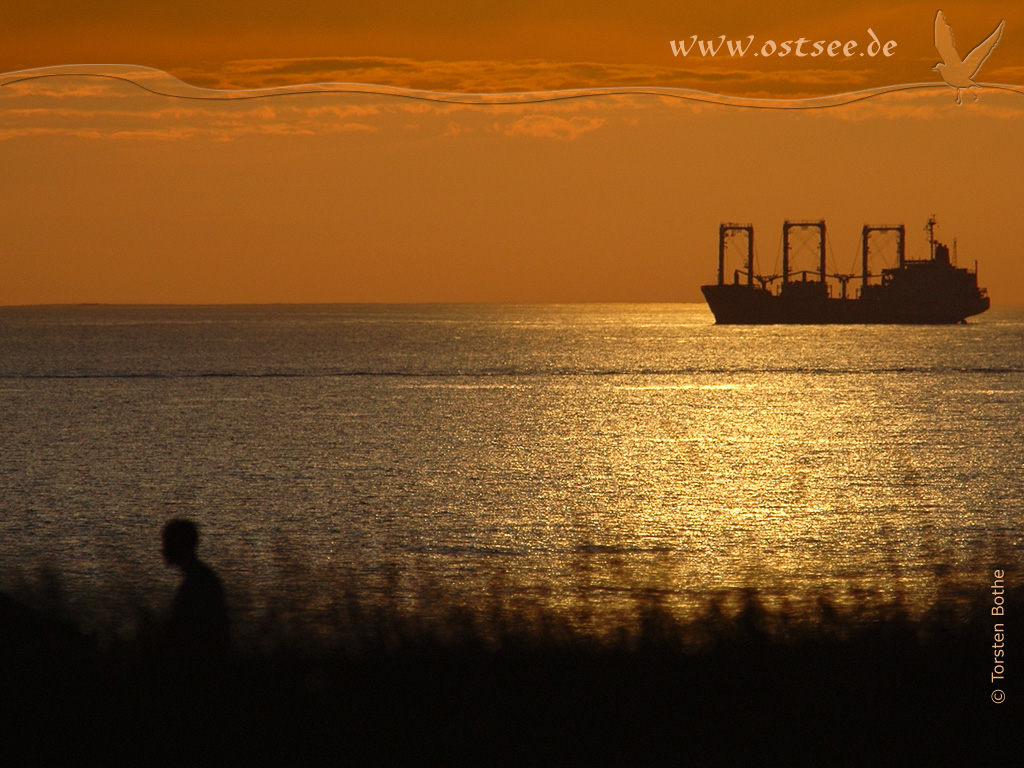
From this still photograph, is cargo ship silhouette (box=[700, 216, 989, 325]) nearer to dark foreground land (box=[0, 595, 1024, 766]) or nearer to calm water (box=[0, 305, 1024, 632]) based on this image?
calm water (box=[0, 305, 1024, 632])

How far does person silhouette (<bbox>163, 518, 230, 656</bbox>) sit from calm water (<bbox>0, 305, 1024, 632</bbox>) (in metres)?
2.73

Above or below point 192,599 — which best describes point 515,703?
below

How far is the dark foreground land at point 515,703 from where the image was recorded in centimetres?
572

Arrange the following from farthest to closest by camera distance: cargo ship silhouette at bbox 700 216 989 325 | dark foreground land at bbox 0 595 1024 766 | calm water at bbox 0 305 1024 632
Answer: cargo ship silhouette at bbox 700 216 989 325 → calm water at bbox 0 305 1024 632 → dark foreground land at bbox 0 595 1024 766

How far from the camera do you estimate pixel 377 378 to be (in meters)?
84.1

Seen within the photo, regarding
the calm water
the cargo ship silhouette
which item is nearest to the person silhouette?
the calm water

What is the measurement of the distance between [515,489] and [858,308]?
132 m

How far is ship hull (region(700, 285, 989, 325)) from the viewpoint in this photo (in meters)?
150

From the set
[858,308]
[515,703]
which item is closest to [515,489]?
[515,703]

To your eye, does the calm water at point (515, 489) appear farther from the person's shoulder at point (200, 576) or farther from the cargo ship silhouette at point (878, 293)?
the cargo ship silhouette at point (878, 293)

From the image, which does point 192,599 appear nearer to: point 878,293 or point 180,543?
point 180,543

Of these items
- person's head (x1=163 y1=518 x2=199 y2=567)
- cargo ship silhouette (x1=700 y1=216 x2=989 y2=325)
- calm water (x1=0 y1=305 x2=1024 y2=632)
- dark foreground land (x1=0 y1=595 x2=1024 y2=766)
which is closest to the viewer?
person's head (x1=163 y1=518 x2=199 y2=567)

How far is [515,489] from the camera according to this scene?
31.9m

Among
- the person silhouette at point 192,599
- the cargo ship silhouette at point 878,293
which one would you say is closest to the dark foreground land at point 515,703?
the person silhouette at point 192,599
